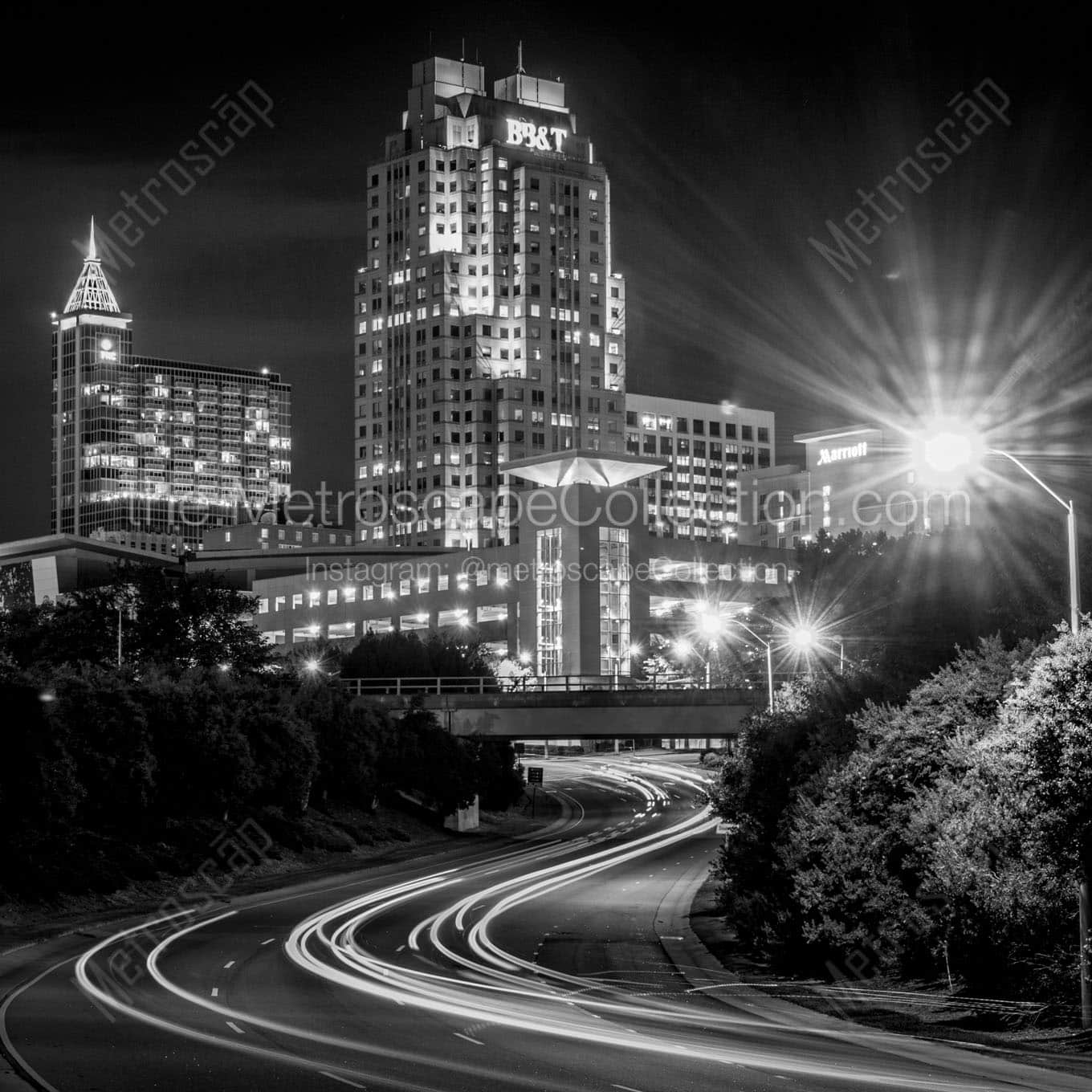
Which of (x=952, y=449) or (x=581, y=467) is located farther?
(x=581, y=467)

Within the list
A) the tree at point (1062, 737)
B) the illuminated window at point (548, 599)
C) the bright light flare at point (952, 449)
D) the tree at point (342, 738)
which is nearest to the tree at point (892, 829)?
the tree at point (1062, 737)

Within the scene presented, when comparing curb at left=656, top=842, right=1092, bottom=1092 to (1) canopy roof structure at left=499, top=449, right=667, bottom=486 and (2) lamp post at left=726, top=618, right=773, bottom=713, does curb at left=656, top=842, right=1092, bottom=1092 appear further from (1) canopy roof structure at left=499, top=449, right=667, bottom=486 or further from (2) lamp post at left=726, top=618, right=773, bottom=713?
(1) canopy roof structure at left=499, top=449, right=667, bottom=486

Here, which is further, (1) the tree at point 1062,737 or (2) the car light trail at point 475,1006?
(2) the car light trail at point 475,1006

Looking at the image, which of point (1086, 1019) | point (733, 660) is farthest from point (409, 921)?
point (733, 660)

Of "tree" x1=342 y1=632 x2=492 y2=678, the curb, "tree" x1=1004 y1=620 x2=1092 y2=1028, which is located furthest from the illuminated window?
"tree" x1=1004 y1=620 x2=1092 y2=1028

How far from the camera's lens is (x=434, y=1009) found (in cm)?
3067

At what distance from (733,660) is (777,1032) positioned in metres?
89.8

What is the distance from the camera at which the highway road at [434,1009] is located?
22.9 m

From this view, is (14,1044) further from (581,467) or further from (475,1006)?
(581,467)

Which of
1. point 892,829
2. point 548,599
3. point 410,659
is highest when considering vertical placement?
point 548,599

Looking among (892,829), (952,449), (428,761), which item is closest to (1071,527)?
(952,449)

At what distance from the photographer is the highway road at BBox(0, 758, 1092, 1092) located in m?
22.9

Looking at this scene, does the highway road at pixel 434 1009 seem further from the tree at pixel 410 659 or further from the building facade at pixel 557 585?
the tree at pixel 410 659

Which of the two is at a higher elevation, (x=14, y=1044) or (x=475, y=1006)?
(x=14, y=1044)
